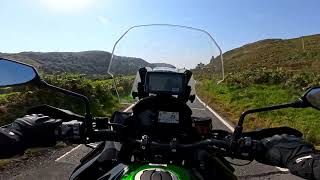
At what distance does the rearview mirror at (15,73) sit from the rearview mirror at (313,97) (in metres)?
1.57

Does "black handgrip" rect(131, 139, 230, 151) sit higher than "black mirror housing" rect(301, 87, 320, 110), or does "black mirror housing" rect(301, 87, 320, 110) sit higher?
"black mirror housing" rect(301, 87, 320, 110)

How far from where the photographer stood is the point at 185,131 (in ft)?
11.3

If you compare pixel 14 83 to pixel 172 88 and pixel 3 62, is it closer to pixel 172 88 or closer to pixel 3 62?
pixel 3 62

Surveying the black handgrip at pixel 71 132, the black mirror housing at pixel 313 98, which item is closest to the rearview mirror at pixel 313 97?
the black mirror housing at pixel 313 98

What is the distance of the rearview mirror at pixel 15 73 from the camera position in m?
3.05

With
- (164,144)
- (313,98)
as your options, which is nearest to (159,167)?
(164,144)

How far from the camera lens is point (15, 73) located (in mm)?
3104

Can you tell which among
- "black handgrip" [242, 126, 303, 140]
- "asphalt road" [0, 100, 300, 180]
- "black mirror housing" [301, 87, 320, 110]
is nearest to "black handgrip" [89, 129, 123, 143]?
"black handgrip" [242, 126, 303, 140]

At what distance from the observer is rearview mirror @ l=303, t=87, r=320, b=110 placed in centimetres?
287

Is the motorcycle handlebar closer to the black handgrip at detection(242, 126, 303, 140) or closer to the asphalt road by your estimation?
the black handgrip at detection(242, 126, 303, 140)

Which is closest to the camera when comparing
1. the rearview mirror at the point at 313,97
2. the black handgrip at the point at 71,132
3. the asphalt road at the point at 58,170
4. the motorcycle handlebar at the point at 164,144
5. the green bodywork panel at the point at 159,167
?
the green bodywork panel at the point at 159,167

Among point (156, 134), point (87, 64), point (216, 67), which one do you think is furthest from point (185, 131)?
point (87, 64)

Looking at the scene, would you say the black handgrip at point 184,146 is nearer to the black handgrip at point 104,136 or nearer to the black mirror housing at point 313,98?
the black handgrip at point 104,136

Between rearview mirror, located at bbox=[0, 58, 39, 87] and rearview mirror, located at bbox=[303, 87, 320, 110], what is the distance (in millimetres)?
1571
